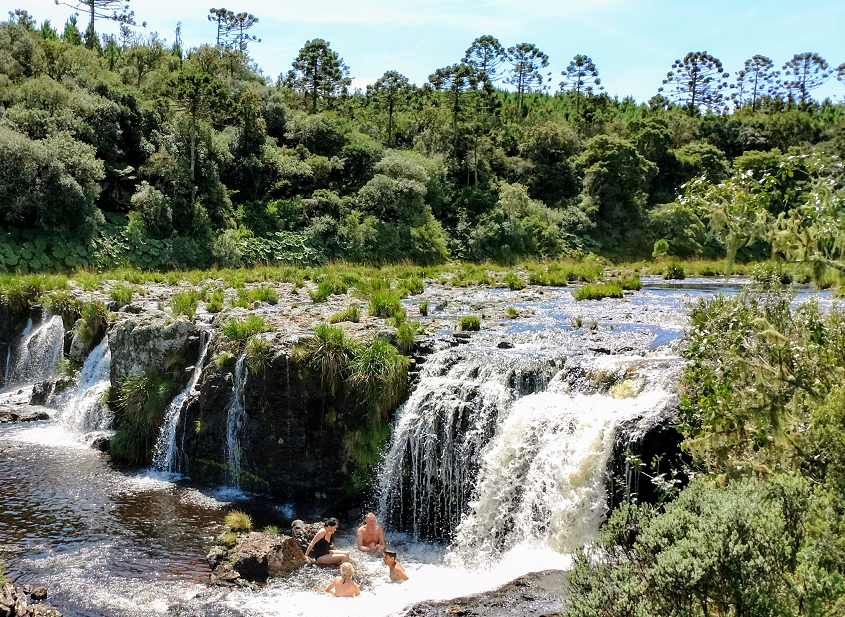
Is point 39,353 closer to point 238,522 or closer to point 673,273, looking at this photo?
point 238,522

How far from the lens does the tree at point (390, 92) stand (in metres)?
57.1

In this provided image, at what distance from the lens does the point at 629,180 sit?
177 feet

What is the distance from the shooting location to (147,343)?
17.3 m

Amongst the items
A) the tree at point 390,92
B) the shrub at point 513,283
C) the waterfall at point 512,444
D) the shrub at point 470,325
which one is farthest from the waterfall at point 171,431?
the tree at point 390,92

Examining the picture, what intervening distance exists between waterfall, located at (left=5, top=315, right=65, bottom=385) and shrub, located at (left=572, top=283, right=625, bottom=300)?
1654cm

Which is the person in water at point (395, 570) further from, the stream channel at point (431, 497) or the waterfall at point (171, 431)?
the waterfall at point (171, 431)

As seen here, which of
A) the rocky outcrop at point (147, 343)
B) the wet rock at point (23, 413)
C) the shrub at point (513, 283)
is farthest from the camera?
the shrub at point (513, 283)

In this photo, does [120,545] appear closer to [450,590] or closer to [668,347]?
[450,590]

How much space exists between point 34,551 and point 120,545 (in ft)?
4.15

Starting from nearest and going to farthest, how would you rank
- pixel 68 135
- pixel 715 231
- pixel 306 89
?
pixel 715 231 < pixel 68 135 < pixel 306 89

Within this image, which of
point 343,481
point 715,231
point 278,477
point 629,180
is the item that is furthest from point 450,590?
point 629,180

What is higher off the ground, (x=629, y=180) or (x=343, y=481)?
(x=629, y=180)

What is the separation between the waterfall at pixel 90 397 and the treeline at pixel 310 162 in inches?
572

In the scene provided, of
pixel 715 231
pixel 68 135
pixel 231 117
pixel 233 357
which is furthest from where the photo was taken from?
pixel 231 117
